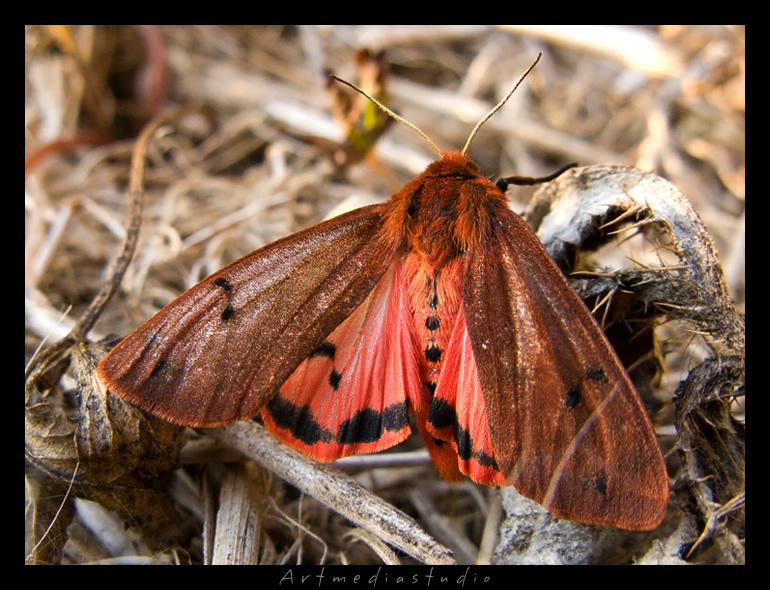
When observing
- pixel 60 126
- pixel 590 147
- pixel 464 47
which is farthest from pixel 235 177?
pixel 590 147

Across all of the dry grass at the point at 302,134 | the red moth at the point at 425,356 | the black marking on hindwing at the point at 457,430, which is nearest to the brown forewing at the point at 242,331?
the red moth at the point at 425,356

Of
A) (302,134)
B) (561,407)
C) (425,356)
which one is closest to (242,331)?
(425,356)

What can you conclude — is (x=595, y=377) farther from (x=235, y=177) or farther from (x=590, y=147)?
(x=235, y=177)

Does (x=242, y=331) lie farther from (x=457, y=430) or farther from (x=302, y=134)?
(x=302, y=134)

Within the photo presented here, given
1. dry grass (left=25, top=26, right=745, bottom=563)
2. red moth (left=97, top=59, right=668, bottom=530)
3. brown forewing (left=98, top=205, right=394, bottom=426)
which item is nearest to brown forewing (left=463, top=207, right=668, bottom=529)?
red moth (left=97, top=59, right=668, bottom=530)

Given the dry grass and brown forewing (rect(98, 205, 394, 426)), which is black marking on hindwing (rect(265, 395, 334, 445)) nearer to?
brown forewing (rect(98, 205, 394, 426))

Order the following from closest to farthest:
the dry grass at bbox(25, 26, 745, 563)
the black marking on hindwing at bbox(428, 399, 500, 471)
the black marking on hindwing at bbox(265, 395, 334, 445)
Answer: the black marking on hindwing at bbox(428, 399, 500, 471) < the black marking on hindwing at bbox(265, 395, 334, 445) < the dry grass at bbox(25, 26, 745, 563)
